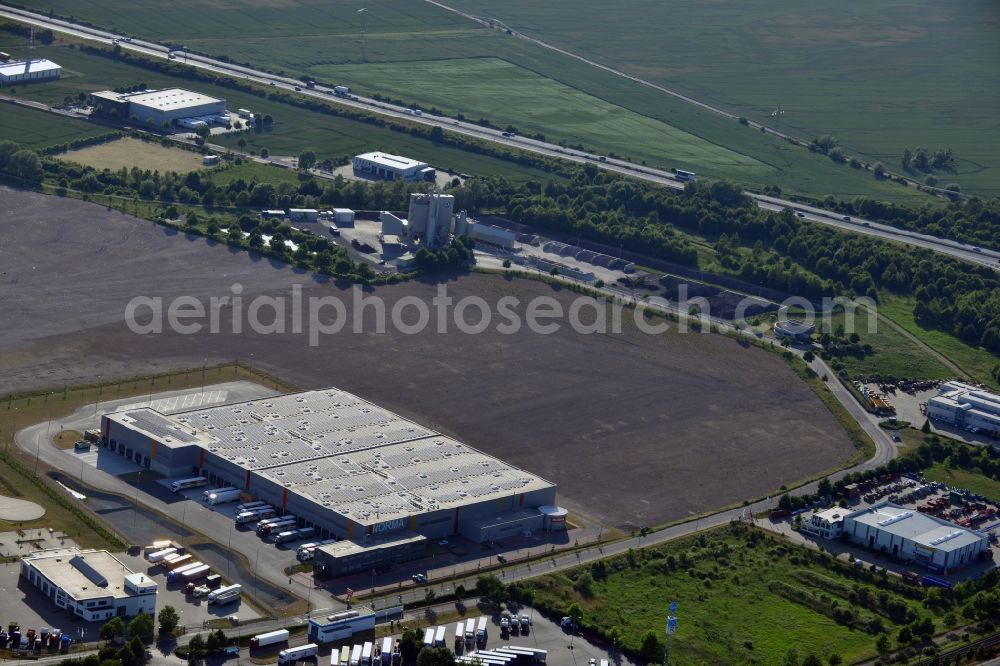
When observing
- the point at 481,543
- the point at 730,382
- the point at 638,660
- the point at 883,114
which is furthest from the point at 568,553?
the point at 883,114

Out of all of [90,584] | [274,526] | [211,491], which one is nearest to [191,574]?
[90,584]

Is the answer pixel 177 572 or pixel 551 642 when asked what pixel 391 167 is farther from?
pixel 551 642

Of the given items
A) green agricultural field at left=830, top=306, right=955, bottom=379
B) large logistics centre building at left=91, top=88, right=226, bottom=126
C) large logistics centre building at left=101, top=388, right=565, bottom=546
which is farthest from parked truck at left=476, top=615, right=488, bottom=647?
large logistics centre building at left=91, top=88, right=226, bottom=126

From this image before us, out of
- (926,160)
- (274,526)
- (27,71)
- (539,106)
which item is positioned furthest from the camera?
(539,106)

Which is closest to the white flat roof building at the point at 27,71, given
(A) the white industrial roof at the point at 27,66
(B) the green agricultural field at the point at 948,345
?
(A) the white industrial roof at the point at 27,66

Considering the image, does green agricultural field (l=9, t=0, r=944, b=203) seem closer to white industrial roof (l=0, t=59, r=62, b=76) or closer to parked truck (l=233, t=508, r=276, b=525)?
white industrial roof (l=0, t=59, r=62, b=76)

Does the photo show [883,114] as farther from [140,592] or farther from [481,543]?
[140,592]
